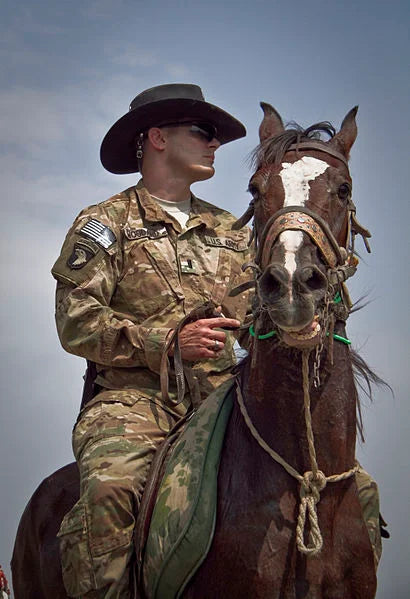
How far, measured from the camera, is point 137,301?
6031mm

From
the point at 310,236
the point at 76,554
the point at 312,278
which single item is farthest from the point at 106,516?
the point at 310,236

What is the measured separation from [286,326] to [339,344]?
717 mm

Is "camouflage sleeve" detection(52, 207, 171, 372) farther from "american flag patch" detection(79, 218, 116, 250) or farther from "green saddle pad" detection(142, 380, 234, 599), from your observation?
"green saddle pad" detection(142, 380, 234, 599)

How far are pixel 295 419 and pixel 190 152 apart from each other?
303 centimetres

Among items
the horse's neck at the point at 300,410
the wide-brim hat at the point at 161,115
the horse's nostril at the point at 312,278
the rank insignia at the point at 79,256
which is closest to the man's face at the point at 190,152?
the wide-brim hat at the point at 161,115

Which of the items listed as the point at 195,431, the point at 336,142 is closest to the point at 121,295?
the point at 195,431

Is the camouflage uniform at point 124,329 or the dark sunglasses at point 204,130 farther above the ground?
the dark sunglasses at point 204,130

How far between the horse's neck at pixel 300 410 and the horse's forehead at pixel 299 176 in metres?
0.86

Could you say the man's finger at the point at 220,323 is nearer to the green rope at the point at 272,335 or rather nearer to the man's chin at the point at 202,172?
the green rope at the point at 272,335

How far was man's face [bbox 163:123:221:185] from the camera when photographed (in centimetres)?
658

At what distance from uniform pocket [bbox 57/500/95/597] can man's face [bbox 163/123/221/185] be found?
119 inches

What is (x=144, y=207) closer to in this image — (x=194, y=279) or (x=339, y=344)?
(x=194, y=279)

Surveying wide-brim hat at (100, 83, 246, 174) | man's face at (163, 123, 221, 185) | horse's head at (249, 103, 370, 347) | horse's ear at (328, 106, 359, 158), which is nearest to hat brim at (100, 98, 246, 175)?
wide-brim hat at (100, 83, 246, 174)

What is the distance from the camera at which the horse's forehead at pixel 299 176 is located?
4.43 m
